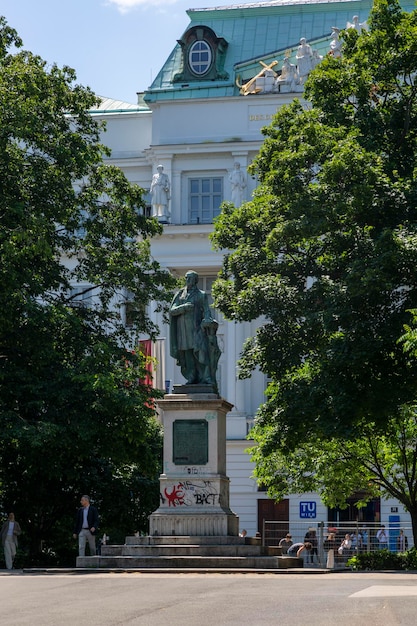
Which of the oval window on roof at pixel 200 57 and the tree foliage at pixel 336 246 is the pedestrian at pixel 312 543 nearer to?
the tree foliage at pixel 336 246

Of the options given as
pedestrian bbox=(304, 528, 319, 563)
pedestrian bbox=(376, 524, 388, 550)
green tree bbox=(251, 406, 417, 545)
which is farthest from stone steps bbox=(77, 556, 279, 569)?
pedestrian bbox=(376, 524, 388, 550)

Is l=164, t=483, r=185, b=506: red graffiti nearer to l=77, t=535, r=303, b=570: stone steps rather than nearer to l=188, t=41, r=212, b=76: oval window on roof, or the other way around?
l=77, t=535, r=303, b=570: stone steps

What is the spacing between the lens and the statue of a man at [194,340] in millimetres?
28016

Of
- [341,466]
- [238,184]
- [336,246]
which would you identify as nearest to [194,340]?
[336,246]

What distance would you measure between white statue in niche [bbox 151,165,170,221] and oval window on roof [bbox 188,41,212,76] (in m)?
5.33

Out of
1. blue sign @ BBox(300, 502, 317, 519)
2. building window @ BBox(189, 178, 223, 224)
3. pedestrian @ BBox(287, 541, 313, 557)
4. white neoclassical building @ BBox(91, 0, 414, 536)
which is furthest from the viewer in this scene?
building window @ BBox(189, 178, 223, 224)

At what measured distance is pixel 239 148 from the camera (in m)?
60.6

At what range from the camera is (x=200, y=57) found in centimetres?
6259

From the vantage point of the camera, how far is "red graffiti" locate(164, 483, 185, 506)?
26.8 metres

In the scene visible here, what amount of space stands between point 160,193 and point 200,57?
265 inches

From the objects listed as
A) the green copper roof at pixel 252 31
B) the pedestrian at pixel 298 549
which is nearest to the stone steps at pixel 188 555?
the pedestrian at pixel 298 549

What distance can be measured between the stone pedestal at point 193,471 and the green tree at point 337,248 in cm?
532

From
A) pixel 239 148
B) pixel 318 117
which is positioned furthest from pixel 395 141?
pixel 239 148
